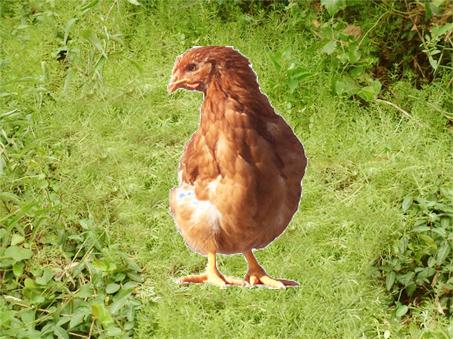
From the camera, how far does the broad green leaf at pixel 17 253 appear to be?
2.92 meters

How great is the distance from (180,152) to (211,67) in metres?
0.40

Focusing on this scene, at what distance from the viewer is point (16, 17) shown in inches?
145

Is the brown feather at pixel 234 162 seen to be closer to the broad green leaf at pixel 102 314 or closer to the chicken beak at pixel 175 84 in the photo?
the chicken beak at pixel 175 84

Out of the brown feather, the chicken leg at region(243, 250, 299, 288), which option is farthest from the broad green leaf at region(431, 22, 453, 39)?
the chicken leg at region(243, 250, 299, 288)

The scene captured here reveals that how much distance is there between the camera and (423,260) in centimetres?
274

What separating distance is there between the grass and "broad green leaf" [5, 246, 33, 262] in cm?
7

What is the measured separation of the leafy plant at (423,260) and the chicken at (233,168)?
1.04 feet

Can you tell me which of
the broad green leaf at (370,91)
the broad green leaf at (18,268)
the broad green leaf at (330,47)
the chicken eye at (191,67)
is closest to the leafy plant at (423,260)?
the broad green leaf at (370,91)

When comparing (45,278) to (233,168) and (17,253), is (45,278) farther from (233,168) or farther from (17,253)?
(233,168)

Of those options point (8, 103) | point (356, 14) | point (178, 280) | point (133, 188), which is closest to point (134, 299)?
point (178, 280)

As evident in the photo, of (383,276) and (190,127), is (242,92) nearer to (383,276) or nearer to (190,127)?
(190,127)

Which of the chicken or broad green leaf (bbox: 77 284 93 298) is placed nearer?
the chicken

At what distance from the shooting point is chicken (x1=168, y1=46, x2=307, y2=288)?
2557 mm

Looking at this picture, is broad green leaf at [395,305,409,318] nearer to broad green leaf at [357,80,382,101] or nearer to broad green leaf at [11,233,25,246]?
broad green leaf at [357,80,382,101]
